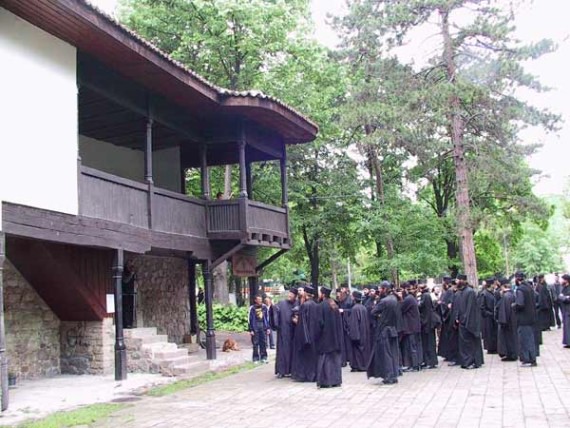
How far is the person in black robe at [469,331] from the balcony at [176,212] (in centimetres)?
542

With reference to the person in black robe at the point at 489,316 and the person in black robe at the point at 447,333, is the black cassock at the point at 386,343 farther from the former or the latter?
the person in black robe at the point at 489,316

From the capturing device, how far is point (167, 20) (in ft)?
82.5

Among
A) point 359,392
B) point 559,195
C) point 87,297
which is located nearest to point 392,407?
point 359,392

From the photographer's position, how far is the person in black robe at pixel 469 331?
45.5 ft

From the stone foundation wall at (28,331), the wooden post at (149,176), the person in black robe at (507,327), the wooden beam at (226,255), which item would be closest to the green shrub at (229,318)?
the wooden beam at (226,255)

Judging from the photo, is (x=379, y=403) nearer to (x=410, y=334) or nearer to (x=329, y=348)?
(x=329, y=348)

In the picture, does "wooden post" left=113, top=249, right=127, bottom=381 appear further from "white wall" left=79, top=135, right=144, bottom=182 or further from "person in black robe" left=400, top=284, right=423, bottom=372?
"person in black robe" left=400, top=284, right=423, bottom=372

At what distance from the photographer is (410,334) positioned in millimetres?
13648

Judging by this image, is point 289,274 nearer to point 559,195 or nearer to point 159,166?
point 159,166

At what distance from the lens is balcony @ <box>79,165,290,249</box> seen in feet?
40.5

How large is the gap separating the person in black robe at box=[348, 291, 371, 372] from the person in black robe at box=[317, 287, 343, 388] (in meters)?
1.25

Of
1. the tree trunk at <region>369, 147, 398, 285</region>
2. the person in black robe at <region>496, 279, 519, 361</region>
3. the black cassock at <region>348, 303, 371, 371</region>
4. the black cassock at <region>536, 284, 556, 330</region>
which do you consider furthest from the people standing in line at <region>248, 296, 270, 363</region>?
the tree trunk at <region>369, 147, 398, 285</region>

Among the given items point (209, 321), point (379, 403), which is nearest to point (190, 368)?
point (209, 321)

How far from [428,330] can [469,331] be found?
0.87 meters
